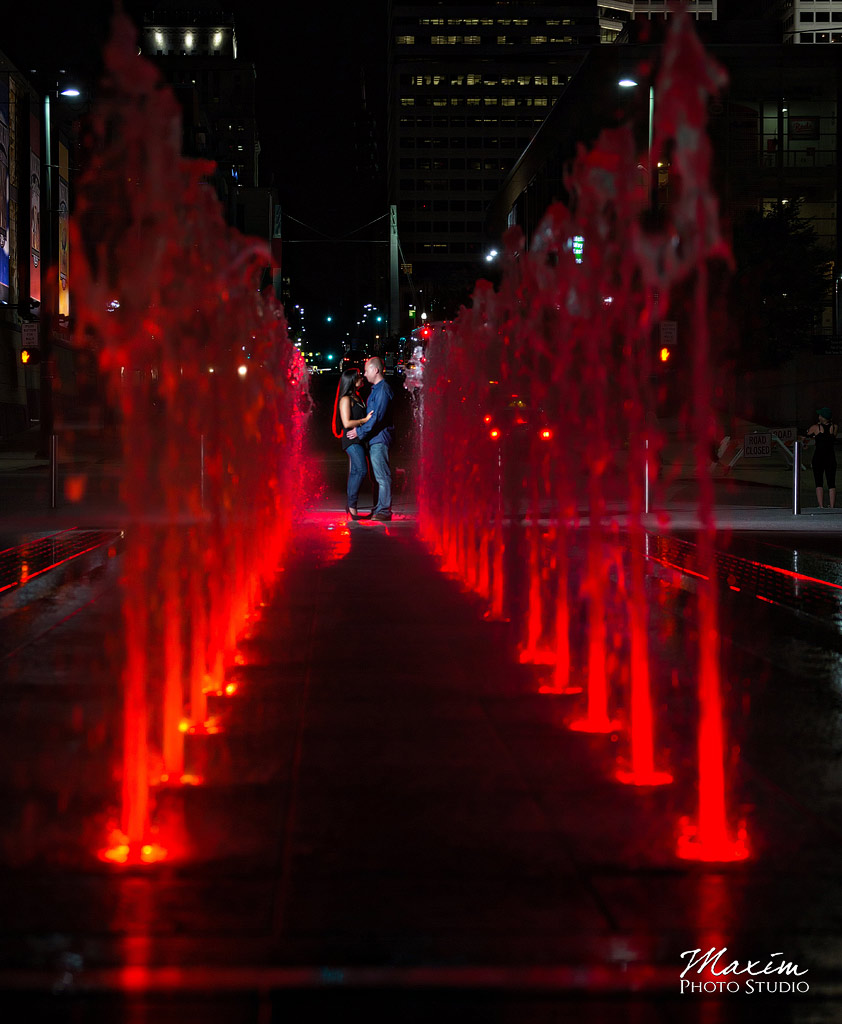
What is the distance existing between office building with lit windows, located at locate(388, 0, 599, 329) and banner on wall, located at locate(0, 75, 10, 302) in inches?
5640

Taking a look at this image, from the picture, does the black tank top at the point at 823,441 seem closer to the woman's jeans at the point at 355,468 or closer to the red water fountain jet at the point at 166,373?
the woman's jeans at the point at 355,468

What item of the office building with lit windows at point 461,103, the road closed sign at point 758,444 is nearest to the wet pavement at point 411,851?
the road closed sign at point 758,444

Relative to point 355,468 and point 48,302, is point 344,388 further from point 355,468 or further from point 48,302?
point 48,302

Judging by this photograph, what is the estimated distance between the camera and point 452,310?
3319 inches

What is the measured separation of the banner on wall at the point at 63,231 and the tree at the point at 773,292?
1070 inches

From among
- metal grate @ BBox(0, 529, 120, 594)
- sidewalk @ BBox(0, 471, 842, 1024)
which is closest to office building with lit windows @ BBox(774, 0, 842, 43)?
metal grate @ BBox(0, 529, 120, 594)

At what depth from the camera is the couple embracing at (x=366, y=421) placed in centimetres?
1576

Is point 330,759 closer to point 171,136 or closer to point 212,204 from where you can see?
point 171,136

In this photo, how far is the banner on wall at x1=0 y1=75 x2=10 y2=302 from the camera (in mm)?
44406

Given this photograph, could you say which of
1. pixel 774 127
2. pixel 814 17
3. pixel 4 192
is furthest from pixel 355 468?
pixel 814 17

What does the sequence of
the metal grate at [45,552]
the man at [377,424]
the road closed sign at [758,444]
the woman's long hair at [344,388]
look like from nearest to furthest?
the metal grate at [45,552] → the man at [377,424] → the woman's long hair at [344,388] → the road closed sign at [758,444]

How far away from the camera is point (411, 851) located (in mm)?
3930

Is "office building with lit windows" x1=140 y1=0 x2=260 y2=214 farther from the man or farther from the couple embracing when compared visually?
the man

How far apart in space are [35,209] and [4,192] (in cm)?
577
